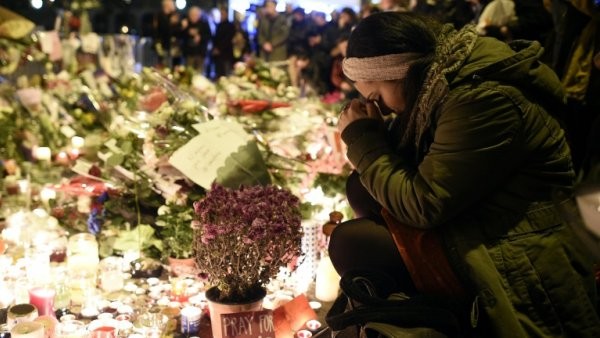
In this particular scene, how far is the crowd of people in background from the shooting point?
2.82 meters

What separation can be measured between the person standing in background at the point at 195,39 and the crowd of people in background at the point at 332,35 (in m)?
0.01

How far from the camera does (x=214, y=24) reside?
900 cm

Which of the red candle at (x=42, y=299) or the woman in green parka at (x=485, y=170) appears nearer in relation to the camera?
the woman in green parka at (x=485, y=170)

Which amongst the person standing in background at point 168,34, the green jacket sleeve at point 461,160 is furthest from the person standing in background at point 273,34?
the green jacket sleeve at point 461,160

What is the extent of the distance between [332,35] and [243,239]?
583 cm

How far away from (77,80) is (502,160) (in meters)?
3.77

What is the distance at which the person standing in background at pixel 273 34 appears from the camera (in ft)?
26.9

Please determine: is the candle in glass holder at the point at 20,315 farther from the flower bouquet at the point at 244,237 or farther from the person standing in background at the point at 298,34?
the person standing in background at the point at 298,34

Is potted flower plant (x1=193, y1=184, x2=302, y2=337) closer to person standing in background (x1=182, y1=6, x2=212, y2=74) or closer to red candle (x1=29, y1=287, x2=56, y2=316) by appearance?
red candle (x1=29, y1=287, x2=56, y2=316)

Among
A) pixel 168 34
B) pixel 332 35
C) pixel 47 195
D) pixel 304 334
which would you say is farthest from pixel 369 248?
pixel 168 34

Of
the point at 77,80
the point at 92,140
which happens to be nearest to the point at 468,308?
the point at 92,140

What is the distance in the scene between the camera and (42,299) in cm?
190

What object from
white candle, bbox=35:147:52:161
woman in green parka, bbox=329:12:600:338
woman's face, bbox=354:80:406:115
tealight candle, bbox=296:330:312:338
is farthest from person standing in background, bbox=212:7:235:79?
woman in green parka, bbox=329:12:600:338

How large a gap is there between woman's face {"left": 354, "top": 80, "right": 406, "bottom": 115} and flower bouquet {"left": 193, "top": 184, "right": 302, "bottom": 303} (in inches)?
15.0
